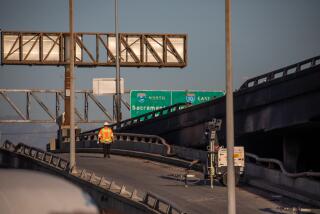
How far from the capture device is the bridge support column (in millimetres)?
43188

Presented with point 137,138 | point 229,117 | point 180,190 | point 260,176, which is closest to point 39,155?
point 137,138

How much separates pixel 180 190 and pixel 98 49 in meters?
35.7

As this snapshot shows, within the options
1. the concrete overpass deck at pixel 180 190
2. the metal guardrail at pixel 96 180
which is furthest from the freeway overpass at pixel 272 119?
the metal guardrail at pixel 96 180

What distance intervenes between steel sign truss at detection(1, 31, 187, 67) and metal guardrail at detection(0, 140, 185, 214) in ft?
60.7

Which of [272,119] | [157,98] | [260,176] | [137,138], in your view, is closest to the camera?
[260,176]

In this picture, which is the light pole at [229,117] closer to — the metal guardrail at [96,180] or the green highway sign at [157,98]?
the metal guardrail at [96,180]

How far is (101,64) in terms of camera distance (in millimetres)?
68562

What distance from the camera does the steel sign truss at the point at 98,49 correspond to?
66000 mm

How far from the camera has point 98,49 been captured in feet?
224

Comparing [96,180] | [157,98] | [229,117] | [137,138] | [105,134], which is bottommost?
[96,180]

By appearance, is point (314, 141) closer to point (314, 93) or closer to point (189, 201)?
point (314, 93)

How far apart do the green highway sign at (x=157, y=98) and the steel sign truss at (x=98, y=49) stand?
16.8 feet

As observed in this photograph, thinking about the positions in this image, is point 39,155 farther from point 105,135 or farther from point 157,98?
point 157,98

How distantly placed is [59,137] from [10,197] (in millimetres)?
49354
